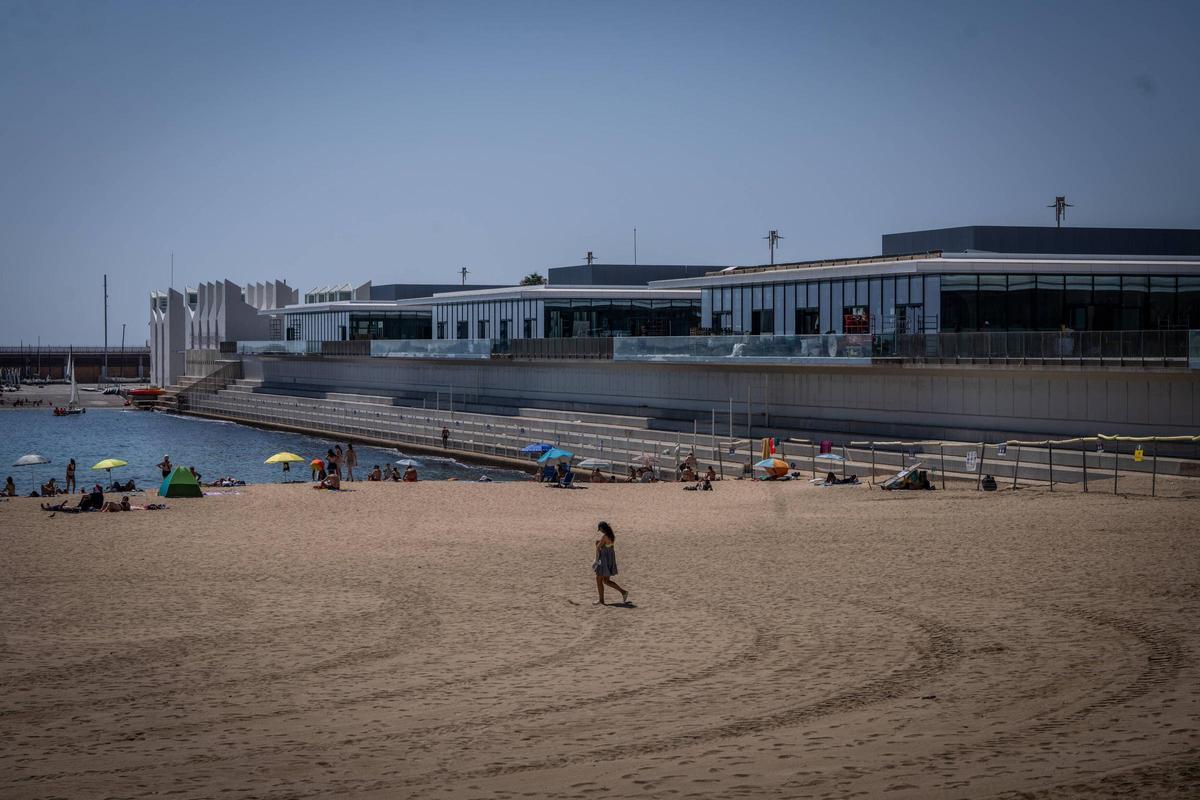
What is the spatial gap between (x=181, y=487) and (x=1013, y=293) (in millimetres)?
29248

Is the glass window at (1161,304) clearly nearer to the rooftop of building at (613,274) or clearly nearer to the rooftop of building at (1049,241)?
the rooftop of building at (1049,241)

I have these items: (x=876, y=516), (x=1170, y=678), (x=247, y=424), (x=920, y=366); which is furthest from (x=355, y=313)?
(x=1170, y=678)

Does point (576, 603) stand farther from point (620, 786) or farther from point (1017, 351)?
point (1017, 351)

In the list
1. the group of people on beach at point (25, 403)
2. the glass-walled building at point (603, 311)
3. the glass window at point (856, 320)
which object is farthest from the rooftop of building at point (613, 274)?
the group of people on beach at point (25, 403)

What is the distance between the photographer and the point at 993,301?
46219 mm

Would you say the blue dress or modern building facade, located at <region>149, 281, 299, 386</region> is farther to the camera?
modern building facade, located at <region>149, 281, 299, 386</region>

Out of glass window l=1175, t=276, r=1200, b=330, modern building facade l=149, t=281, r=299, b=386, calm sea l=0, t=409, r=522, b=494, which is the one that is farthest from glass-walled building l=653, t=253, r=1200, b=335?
modern building facade l=149, t=281, r=299, b=386

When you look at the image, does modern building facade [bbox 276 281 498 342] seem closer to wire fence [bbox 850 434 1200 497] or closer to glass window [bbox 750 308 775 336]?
glass window [bbox 750 308 775 336]

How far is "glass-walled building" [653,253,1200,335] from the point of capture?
146 feet

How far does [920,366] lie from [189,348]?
338 feet

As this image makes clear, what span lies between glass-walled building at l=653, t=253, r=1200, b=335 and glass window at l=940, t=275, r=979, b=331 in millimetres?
36

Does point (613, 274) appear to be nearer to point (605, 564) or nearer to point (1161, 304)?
point (1161, 304)

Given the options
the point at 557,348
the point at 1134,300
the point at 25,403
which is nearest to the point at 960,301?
the point at 1134,300

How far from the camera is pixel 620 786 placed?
34.1 feet
